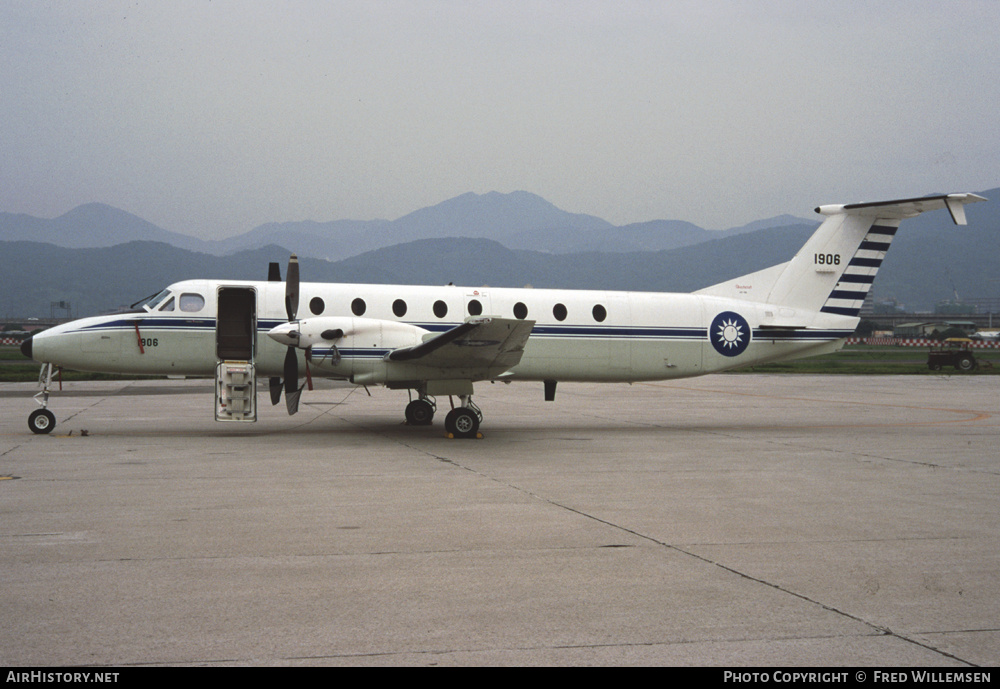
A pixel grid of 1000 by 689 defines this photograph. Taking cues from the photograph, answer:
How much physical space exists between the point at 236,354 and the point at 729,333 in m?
10.8

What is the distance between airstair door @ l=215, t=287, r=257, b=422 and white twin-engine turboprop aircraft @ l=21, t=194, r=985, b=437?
3 centimetres

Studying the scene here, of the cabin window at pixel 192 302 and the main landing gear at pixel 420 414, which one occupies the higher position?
the cabin window at pixel 192 302

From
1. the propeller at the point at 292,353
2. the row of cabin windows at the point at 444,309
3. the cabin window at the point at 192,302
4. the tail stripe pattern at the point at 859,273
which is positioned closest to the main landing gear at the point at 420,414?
the row of cabin windows at the point at 444,309

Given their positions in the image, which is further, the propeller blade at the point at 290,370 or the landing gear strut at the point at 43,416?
the propeller blade at the point at 290,370

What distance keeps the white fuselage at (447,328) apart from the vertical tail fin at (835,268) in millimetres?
384

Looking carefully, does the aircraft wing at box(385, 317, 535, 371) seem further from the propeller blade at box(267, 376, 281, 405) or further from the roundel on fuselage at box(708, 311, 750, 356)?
the roundel on fuselage at box(708, 311, 750, 356)

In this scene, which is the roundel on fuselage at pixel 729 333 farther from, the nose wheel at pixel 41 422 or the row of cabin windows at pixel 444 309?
the nose wheel at pixel 41 422

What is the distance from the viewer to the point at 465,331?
48.4 ft

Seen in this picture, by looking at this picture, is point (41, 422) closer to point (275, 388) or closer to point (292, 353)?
point (275, 388)

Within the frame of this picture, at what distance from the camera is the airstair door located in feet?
51.3

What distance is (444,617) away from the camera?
5500 mm

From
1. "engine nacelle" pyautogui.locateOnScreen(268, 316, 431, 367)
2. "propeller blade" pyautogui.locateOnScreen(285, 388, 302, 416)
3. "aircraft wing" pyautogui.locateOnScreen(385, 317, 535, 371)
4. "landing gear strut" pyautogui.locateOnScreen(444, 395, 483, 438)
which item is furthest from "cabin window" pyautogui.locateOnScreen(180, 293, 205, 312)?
"landing gear strut" pyautogui.locateOnScreen(444, 395, 483, 438)

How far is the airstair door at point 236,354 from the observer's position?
1562 cm

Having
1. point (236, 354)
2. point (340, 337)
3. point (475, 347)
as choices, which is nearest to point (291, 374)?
point (340, 337)
